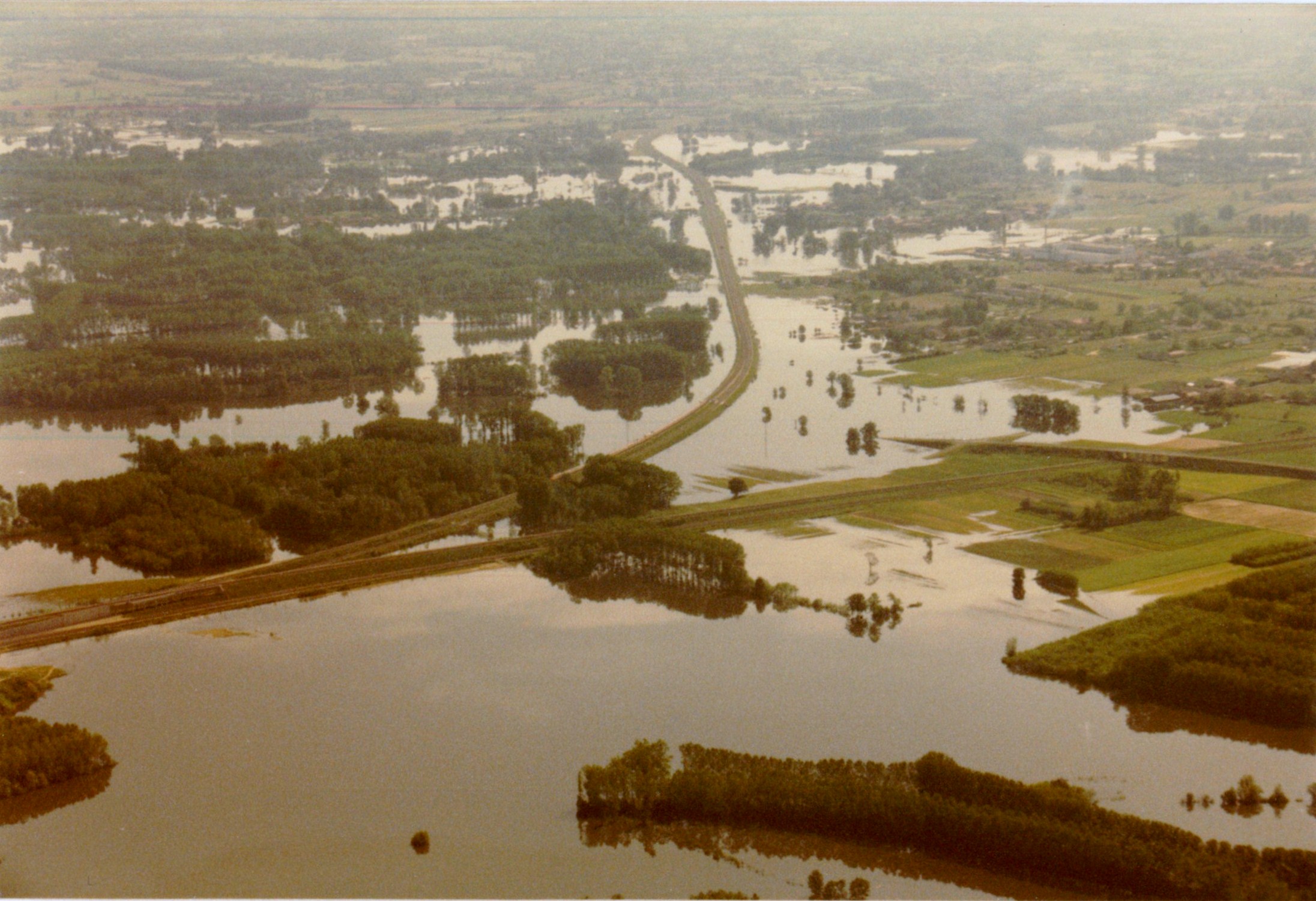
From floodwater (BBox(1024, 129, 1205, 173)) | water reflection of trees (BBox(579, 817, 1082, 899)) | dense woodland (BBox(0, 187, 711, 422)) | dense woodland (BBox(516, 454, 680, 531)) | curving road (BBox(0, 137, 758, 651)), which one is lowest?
water reflection of trees (BBox(579, 817, 1082, 899))

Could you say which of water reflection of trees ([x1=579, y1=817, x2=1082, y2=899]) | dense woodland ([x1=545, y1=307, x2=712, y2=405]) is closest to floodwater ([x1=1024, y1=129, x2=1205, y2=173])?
dense woodland ([x1=545, y1=307, x2=712, y2=405])

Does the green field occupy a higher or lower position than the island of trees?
higher

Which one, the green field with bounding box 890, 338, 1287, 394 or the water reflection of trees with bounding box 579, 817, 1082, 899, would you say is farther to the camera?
the green field with bounding box 890, 338, 1287, 394

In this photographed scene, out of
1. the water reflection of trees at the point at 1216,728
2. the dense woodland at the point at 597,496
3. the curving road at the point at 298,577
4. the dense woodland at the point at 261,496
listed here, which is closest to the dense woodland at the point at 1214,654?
the water reflection of trees at the point at 1216,728

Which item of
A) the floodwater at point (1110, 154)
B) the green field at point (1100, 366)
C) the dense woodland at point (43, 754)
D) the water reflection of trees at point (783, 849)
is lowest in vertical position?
the water reflection of trees at point (783, 849)

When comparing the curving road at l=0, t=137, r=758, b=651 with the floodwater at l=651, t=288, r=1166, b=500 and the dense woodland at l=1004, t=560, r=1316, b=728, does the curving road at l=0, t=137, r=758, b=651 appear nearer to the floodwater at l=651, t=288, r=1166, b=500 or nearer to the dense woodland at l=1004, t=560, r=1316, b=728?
the floodwater at l=651, t=288, r=1166, b=500

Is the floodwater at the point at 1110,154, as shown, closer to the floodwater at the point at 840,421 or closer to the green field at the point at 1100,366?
the green field at the point at 1100,366

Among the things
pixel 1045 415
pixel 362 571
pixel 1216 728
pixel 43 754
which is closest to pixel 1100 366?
pixel 1045 415

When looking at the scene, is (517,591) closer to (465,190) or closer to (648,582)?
(648,582)
